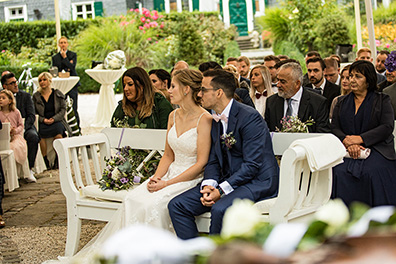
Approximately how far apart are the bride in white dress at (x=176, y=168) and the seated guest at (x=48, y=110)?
4.86 metres

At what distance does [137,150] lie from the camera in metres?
5.27

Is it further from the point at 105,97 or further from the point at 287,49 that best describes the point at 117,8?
the point at 105,97

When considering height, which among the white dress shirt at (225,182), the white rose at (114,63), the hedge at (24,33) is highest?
the hedge at (24,33)

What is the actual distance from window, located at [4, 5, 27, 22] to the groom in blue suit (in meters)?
25.4

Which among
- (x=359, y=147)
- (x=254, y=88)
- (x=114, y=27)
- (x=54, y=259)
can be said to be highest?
(x=114, y=27)

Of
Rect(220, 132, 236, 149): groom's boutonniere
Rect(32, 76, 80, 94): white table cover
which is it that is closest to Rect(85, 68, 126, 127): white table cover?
Rect(32, 76, 80, 94): white table cover

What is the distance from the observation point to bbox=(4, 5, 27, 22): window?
91.7ft

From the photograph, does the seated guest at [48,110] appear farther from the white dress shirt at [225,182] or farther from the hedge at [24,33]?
the hedge at [24,33]

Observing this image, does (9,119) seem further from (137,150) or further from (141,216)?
Result: (141,216)

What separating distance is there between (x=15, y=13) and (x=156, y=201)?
27163 millimetres

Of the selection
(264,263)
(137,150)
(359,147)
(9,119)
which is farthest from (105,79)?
(264,263)

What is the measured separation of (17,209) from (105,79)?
23.0ft

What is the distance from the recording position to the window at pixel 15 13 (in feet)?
91.7

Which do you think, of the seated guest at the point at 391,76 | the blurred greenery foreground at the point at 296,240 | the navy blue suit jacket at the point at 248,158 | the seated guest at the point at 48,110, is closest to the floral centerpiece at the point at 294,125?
the navy blue suit jacket at the point at 248,158
